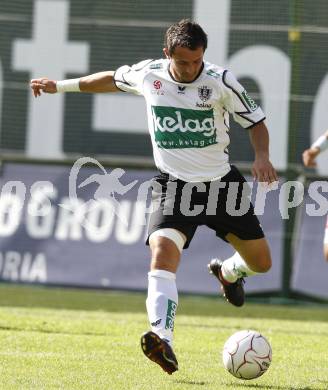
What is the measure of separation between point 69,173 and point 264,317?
13.1ft

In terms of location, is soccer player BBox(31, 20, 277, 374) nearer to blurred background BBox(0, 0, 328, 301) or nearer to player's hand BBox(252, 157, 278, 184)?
player's hand BBox(252, 157, 278, 184)

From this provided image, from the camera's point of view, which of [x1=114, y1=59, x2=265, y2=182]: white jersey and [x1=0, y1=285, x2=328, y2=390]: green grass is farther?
[x1=114, y1=59, x2=265, y2=182]: white jersey

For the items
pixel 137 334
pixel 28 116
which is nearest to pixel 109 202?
Result: pixel 28 116

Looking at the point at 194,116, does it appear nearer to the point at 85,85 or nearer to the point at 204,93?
the point at 204,93

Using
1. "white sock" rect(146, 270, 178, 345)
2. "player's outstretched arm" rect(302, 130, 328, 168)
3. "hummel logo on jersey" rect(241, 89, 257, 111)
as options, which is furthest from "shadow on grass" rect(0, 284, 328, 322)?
"white sock" rect(146, 270, 178, 345)

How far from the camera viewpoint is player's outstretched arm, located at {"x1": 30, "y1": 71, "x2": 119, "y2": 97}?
780 cm

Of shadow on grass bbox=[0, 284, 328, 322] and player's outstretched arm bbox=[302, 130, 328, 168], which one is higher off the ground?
player's outstretched arm bbox=[302, 130, 328, 168]

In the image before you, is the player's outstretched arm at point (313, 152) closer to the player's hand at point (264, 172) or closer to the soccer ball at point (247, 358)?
the player's hand at point (264, 172)

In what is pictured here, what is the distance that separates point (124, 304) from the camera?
12.5 meters

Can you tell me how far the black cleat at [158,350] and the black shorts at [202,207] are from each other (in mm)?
1103

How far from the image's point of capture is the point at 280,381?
664cm

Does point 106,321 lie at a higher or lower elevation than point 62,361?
lower

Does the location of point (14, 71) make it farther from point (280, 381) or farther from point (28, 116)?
point (280, 381)

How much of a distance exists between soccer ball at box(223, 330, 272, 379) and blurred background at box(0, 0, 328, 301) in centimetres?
677
